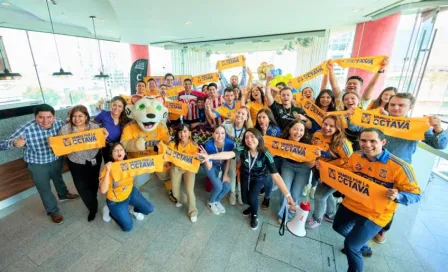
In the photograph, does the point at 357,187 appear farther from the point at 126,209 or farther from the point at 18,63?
the point at 18,63

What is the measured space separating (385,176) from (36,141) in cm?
351

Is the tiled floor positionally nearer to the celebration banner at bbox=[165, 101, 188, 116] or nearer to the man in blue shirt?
the man in blue shirt

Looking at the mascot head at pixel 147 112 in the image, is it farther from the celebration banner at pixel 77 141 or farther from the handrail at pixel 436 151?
the handrail at pixel 436 151

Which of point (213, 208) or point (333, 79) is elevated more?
point (333, 79)

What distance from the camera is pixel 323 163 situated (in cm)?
201

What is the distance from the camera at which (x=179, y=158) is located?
233 centimetres

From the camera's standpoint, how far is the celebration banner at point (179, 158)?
2.32m

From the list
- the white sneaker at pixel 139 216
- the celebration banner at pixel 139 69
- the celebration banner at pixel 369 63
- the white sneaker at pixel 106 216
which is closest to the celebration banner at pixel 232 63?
the celebration banner at pixel 369 63

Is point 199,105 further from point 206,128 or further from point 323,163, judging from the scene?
point 323,163

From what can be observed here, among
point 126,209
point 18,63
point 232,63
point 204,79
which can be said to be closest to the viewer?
point 126,209

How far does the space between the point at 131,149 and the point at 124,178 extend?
15.9 inches

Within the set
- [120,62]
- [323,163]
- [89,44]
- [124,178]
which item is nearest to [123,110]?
[124,178]

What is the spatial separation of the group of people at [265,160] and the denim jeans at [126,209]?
0.04 feet

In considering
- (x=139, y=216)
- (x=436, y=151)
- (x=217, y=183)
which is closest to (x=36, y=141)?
(x=139, y=216)
